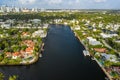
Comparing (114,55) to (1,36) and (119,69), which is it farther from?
(1,36)

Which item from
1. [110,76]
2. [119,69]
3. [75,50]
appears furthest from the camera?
[75,50]

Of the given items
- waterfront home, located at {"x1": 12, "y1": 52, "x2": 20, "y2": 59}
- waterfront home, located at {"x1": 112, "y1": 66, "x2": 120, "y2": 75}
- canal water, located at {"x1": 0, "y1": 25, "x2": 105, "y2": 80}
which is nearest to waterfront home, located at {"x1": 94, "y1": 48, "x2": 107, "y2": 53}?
canal water, located at {"x1": 0, "y1": 25, "x2": 105, "y2": 80}

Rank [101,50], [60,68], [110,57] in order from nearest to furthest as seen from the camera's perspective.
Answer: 1. [60,68]
2. [110,57]
3. [101,50]

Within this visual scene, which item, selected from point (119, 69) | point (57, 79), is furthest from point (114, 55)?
point (57, 79)

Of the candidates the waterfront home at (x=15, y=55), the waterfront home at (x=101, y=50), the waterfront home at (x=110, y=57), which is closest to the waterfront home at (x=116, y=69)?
the waterfront home at (x=110, y=57)

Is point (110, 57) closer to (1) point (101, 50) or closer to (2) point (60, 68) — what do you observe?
(1) point (101, 50)

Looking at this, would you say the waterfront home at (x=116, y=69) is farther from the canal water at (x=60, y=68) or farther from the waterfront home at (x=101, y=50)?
the waterfront home at (x=101, y=50)

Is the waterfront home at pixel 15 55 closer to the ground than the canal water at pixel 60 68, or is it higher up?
higher up

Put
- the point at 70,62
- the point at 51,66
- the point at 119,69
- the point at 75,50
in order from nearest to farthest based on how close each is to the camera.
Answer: the point at 119,69
the point at 51,66
the point at 70,62
the point at 75,50

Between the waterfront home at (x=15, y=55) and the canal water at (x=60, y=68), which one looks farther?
the waterfront home at (x=15, y=55)

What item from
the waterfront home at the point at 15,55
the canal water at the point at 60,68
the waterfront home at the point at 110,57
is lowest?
the canal water at the point at 60,68

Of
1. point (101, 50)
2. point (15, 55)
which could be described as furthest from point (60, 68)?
point (101, 50)
